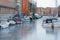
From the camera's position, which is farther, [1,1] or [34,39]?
[1,1]

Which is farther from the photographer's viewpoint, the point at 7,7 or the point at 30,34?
the point at 7,7

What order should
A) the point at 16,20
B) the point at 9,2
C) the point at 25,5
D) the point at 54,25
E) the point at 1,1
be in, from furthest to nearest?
the point at 25,5 → the point at 9,2 → the point at 1,1 → the point at 16,20 → the point at 54,25

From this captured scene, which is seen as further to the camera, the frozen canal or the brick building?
the brick building

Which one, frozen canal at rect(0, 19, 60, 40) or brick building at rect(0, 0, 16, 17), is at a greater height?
brick building at rect(0, 0, 16, 17)

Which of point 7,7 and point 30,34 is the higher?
point 7,7

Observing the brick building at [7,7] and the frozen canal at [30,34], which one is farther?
the brick building at [7,7]

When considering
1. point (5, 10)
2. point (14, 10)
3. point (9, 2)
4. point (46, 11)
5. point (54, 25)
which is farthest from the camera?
point (46, 11)

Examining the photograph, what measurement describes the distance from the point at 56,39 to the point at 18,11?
31.4 metres

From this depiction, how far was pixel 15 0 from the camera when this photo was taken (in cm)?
4344

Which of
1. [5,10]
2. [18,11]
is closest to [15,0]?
[18,11]

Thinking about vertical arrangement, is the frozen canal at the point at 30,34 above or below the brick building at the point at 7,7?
below

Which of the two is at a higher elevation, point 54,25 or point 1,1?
point 1,1

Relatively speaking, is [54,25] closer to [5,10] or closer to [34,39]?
[34,39]

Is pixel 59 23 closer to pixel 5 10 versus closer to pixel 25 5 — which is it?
pixel 5 10
